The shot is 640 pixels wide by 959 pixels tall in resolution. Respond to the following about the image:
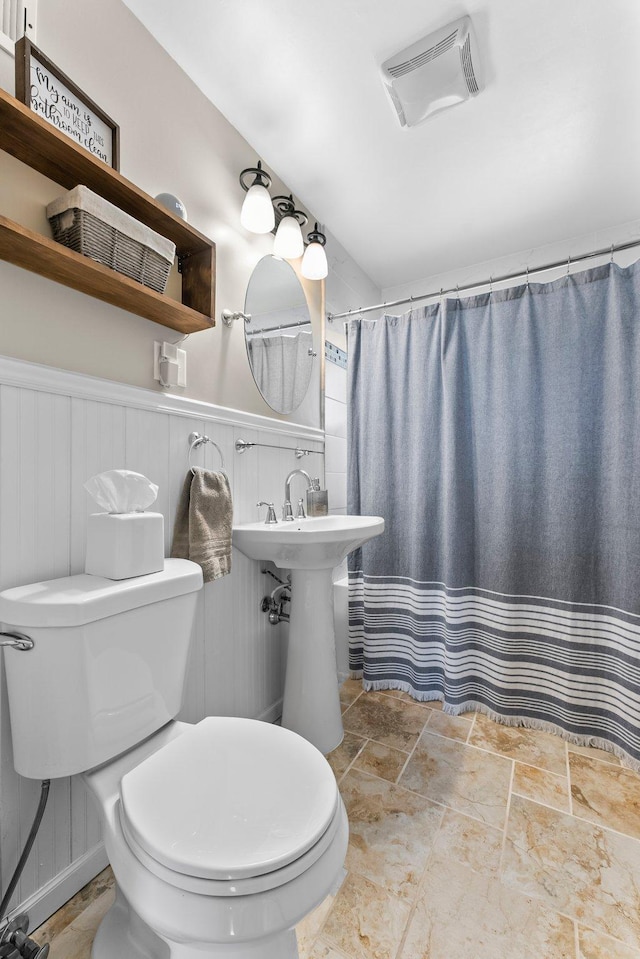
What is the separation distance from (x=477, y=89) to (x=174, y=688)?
202cm

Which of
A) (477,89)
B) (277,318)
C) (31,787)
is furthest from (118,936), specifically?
(477,89)

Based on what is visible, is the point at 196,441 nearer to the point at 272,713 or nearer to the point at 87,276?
the point at 87,276

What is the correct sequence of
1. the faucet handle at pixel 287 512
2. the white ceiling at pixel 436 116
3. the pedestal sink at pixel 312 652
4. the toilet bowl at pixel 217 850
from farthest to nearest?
the faucet handle at pixel 287 512 < the pedestal sink at pixel 312 652 < the white ceiling at pixel 436 116 < the toilet bowl at pixel 217 850

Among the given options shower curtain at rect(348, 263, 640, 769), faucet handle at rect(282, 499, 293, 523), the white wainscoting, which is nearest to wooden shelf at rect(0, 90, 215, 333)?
the white wainscoting

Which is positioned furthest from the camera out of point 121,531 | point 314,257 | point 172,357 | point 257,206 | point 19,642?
point 314,257

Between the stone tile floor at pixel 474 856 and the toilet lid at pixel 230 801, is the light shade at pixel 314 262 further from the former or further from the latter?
the stone tile floor at pixel 474 856

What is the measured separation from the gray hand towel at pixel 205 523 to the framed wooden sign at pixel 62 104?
85 cm

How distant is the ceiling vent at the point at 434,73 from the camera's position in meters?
1.29

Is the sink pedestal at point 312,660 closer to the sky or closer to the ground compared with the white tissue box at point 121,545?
closer to the ground

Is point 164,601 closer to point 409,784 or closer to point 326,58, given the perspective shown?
point 409,784

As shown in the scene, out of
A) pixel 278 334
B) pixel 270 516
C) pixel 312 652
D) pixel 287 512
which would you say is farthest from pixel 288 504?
pixel 278 334

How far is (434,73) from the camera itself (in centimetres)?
140

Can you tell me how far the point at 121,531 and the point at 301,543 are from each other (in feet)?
1.81

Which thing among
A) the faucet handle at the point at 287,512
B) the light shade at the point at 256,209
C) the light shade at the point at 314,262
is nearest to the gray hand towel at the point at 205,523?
the faucet handle at the point at 287,512
